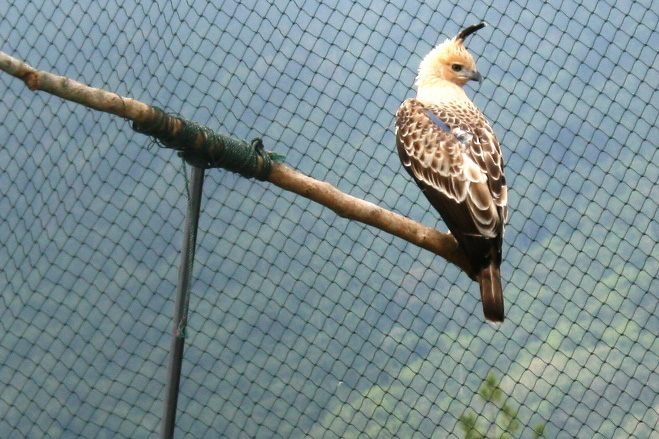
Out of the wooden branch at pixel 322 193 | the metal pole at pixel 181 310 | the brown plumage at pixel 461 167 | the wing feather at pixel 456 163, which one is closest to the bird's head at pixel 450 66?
the brown plumage at pixel 461 167

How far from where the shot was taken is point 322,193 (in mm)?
1980

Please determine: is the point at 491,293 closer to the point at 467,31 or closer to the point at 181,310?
the point at 181,310

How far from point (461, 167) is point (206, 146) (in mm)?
579

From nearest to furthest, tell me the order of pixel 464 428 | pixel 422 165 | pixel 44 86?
pixel 44 86, pixel 422 165, pixel 464 428

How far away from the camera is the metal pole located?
73.0 inches

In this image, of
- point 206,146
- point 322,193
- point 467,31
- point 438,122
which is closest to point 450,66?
point 467,31

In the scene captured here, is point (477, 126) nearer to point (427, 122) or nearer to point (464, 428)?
point (427, 122)

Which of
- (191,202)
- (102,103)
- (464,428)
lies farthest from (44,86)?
(464,428)

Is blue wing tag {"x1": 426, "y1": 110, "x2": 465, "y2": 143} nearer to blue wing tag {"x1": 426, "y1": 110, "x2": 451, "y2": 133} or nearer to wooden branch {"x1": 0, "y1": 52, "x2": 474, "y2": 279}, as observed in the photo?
blue wing tag {"x1": 426, "y1": 110, "x2": 451, "y2": 133}

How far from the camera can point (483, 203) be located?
6.71 ft

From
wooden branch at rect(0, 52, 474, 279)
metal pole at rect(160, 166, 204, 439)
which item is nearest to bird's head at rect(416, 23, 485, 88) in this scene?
wooden branch at rect(0, 52, 474, 279)

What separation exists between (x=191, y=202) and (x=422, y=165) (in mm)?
580

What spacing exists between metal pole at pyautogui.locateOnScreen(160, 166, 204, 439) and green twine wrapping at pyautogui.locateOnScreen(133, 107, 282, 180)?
5cm

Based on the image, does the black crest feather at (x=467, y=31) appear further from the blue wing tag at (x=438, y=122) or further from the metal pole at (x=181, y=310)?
the metal pole at (x=181, y=310)
